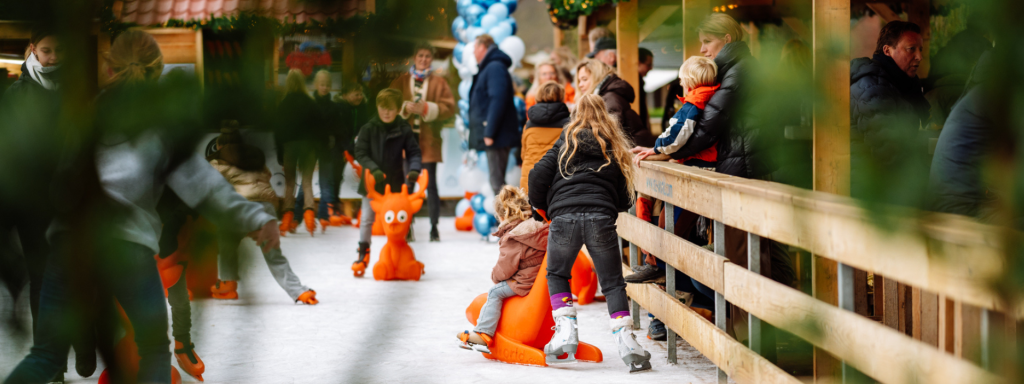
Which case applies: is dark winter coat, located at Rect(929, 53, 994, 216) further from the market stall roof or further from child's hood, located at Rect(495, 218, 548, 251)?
child's hood, located at Rect(495, 218, 548, 251)

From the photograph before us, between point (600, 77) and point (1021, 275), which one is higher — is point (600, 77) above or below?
above

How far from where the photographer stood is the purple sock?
11.1 feet

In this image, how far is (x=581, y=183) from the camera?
11.4ft

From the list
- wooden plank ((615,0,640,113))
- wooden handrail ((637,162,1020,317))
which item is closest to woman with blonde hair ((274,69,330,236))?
wooden handrail ((637,162,1020,317))

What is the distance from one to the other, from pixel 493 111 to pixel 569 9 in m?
1.13

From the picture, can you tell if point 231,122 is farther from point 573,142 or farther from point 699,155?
point 699,155

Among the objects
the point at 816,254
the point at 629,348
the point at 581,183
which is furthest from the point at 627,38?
the point at 816,254

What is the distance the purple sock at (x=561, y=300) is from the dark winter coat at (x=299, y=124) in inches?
110

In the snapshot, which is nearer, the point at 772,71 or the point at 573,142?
the point at 772,71

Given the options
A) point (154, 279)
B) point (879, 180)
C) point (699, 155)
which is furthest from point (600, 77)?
point (879, 180)

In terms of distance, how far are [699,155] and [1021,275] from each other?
3.23 meters

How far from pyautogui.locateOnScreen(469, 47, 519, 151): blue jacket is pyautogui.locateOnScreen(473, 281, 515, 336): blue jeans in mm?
2287

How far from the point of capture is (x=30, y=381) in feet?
2.78


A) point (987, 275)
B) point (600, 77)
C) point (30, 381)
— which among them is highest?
point (600, 77)
